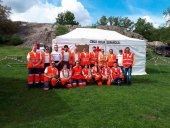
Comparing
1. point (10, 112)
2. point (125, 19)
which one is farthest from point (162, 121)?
point (125, 19)

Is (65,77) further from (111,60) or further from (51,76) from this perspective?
(111,60)

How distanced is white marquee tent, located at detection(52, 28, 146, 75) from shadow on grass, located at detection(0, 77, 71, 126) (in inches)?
183

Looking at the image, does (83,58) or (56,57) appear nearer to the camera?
(56,57)

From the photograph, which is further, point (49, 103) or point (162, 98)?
point (162, 98)

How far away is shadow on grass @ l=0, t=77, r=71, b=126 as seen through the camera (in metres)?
9.70

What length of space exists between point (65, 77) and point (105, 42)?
543cm

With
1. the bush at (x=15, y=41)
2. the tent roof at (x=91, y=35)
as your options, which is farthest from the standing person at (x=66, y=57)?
the bush at (x=15, y=41)

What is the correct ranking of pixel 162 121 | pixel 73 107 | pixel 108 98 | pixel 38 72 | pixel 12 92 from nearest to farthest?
pixel 162 121, pixel 73 107, pixel 108 98, pixel 12 92, pixel 38 72

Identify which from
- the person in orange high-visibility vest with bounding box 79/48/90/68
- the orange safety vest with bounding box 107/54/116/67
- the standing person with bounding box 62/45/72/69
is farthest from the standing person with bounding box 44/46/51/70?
the orange safety vest with bounding box 107/54/116/67

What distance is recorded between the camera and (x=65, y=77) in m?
14.9

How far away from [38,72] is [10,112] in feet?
14.9

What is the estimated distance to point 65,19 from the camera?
82.1m

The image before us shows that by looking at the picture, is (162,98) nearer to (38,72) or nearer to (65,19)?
(38,72)

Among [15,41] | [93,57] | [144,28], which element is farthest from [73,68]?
[144,28]
